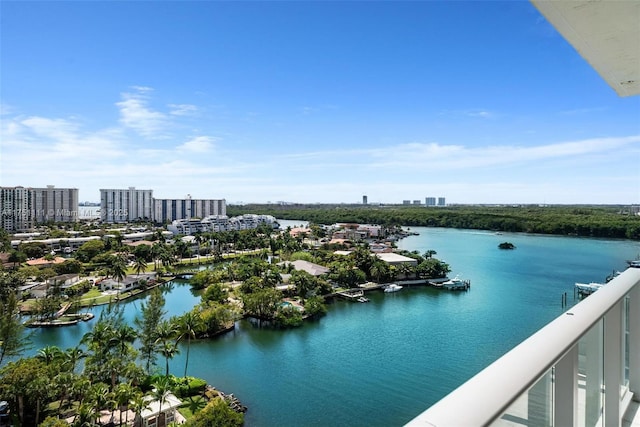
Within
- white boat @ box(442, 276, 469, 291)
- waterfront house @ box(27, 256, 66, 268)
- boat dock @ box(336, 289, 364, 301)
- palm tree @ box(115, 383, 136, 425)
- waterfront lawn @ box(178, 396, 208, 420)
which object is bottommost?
waterfront lawn @ box(178, 396, 208, 420)

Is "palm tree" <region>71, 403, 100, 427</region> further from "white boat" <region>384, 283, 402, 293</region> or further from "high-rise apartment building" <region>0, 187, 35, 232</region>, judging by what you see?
"high-rise apartment building" <region>0, 187, 35, 232</region>

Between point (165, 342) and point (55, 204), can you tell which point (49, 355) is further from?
point (55, 204)

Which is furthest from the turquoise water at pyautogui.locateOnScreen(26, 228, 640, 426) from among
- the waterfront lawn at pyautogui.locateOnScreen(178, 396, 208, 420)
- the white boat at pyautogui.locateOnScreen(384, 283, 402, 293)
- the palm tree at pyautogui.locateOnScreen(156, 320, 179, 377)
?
the palm tree at pyautogui.locateOnScreen(156, 320, 179, 377)

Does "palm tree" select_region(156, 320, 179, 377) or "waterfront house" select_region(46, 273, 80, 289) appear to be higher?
"palm tree" select_region(156, 320, 179, 377)

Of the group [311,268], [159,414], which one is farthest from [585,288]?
[159,414]

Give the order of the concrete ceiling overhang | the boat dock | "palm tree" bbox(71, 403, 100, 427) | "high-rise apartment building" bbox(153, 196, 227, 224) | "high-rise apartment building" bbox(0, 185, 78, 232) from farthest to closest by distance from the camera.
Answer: "high-rise apartment building" bbox(153, 196, 227, 224) → "high-rise apartment building" bbox(0, 185, 78, 232) → the boat dock → "palm tree" bbox(71, 403, 100, 427) → the concrete ceiling overhang

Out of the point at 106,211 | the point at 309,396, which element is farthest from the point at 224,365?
the point at 106,211
